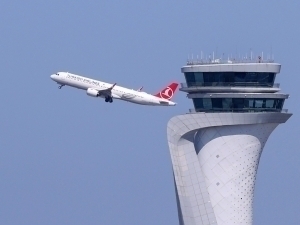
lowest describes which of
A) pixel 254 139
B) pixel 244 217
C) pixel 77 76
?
pixel 244 217

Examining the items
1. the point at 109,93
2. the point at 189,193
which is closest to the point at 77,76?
the point at 109,93

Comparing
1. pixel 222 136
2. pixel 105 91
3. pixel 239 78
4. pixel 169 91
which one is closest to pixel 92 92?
pixel 105 91

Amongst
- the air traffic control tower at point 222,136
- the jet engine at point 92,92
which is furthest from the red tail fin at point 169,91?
the air traffic control tower at point 222,136

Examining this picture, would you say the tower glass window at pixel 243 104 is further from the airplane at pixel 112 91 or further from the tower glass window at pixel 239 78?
the airplane at pixel 112 91

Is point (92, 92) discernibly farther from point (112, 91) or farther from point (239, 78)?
point (239, 78)

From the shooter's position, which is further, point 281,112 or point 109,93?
point 109,93

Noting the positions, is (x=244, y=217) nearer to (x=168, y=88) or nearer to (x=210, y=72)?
(x=210, y=72)

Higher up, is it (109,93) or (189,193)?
(109,93)
